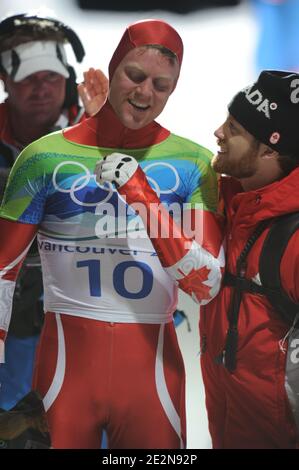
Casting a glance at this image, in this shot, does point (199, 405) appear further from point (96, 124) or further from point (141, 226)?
point (96, 124)

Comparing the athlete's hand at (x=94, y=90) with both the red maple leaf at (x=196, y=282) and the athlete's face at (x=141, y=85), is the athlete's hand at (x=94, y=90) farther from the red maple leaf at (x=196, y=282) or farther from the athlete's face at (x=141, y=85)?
the red maple leaf at (x=196, y=282)

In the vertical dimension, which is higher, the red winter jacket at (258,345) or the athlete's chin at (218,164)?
the athlete's chin at (218,164)

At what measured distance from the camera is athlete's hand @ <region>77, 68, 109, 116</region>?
2312 mm

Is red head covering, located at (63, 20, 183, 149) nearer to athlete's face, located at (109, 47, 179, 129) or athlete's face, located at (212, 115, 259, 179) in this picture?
athlete's face, located at (109, 47, 179, 129)

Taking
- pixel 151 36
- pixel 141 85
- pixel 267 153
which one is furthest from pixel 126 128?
pixel 267 153

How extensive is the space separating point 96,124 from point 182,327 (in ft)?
3.25

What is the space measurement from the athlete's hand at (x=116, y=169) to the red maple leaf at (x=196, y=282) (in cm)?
26

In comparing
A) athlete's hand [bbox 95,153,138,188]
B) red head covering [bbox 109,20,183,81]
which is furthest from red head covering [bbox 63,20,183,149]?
athlete's hand [bbox 95,153,138,188]

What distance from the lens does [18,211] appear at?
1.98 m

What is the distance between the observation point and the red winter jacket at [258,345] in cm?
197

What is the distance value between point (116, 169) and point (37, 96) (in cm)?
75

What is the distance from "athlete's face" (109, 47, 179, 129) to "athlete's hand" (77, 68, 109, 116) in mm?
295

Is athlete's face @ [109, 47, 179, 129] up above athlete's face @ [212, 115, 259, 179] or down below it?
above

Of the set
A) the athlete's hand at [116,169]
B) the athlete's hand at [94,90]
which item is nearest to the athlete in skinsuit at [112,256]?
the athlete's hand at [116,169]
